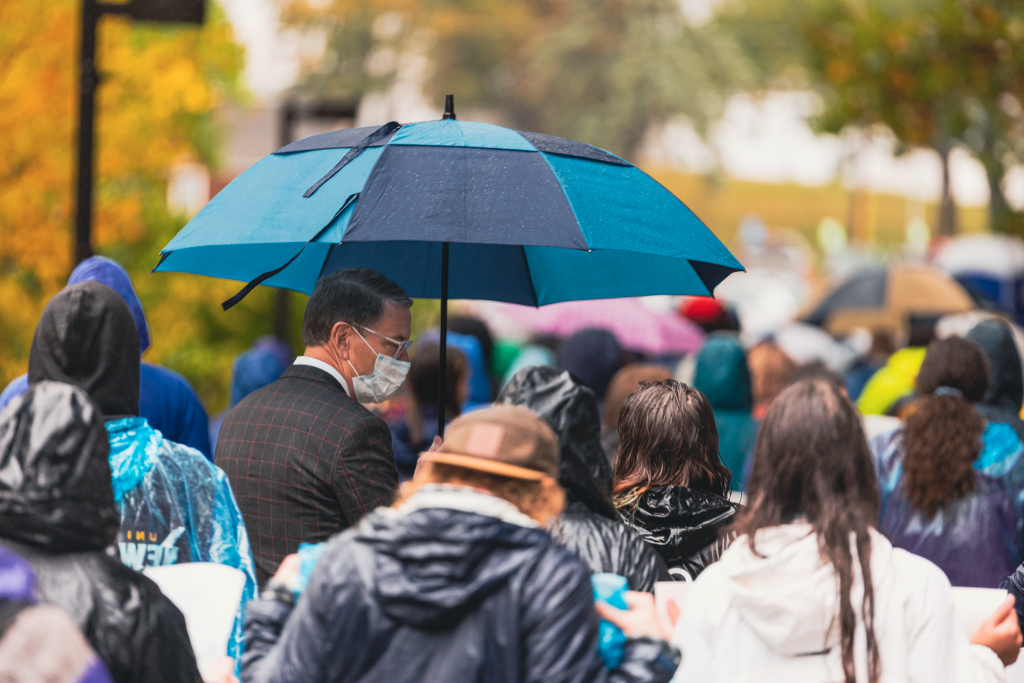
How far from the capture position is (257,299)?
47.6ft

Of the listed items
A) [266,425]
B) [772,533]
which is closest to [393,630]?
Answer: [772,533]

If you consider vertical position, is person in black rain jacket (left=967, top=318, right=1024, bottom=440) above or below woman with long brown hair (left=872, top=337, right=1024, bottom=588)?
above

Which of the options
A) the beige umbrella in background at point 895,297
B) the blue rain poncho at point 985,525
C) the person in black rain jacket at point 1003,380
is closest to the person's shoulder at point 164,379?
the blue rain poncho at point 985,525

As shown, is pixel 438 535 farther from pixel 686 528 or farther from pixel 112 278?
pixel 112 278

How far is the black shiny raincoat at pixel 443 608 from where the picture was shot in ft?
7.20

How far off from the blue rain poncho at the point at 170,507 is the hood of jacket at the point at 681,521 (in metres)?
1.10

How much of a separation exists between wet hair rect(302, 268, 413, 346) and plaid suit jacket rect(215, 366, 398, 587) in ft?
0.72

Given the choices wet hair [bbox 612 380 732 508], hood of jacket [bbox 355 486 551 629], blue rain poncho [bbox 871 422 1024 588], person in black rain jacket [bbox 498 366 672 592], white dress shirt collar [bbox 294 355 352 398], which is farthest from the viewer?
blue rain poncho [bbox 871 422 1024 588]

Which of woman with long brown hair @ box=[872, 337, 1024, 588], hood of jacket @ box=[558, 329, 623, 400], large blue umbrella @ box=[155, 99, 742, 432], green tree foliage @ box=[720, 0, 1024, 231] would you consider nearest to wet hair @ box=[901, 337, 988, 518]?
woman with long brown hair @ box=[872, 337, 1024, 588]

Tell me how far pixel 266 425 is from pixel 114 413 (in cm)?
47

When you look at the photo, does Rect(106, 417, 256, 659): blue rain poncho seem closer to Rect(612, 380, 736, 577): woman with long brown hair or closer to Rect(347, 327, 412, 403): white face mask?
Rect(347, 327, 412, 403): white face mask

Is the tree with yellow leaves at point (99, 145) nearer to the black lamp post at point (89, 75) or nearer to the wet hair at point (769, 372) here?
the black lamp post at point (89, 75)

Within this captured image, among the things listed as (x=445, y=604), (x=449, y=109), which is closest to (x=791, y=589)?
(x=445, y=604)

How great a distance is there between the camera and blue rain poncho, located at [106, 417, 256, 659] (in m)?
2.93
